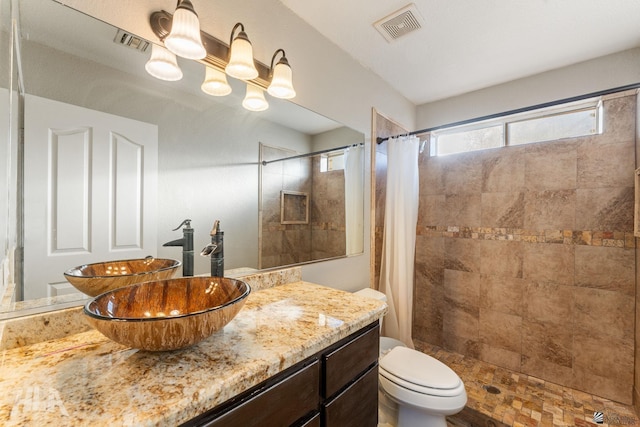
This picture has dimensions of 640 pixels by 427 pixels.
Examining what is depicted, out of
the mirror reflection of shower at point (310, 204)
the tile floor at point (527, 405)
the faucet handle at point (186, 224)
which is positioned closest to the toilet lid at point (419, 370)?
the tile floor at point (527, 405)

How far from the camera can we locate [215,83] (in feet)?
4.08

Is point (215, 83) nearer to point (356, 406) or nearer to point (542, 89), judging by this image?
A: point (356, 406)

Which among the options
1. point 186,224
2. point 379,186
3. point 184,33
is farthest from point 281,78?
point 379,186

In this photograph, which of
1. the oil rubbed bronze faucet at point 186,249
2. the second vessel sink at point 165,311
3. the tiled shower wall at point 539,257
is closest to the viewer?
the second vessel sink at point 165,311

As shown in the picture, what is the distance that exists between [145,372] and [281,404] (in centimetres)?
Answer: 34

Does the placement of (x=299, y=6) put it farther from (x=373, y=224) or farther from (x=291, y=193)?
(x=373, y=224)

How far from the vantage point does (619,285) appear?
1.88 meters

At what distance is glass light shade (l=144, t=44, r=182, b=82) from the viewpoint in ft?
3.42

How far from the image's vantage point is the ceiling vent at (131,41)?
0.96 meters

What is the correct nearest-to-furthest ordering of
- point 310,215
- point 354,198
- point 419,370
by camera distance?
point 419,370 < point 310,215 < point 354,198

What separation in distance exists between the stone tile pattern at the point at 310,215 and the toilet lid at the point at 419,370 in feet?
2.34

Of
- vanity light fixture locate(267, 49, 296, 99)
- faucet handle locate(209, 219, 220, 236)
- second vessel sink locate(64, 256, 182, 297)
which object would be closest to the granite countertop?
second vessel sink locate(64, 256, 182, 297)

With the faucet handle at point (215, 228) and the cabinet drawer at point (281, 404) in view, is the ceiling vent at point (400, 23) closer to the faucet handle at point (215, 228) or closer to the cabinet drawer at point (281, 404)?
the faucet handle at point (215, 228)

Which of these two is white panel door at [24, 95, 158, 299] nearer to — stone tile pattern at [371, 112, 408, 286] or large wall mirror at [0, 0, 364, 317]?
large wall mirror at [0, 0, 364, 317]
